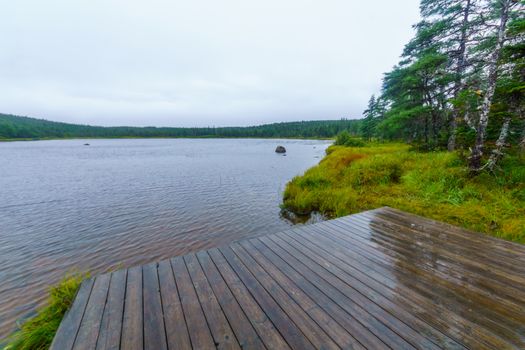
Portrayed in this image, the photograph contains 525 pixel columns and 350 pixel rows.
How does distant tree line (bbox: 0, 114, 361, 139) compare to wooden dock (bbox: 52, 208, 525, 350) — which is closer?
wooden dock (bbox: 52, 208, 525, 350)

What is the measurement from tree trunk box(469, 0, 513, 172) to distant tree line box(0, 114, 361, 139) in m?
69.5

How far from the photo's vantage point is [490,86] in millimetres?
6336

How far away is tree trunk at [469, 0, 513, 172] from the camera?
235 inches

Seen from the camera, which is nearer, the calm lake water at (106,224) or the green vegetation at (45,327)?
the green vegetation at (45,327)

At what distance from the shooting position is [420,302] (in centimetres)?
217

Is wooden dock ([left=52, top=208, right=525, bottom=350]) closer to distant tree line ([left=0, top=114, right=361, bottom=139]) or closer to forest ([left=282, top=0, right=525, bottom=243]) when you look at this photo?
forest ([left=282, top=0, right=525, bottom=243])

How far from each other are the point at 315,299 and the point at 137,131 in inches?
4934

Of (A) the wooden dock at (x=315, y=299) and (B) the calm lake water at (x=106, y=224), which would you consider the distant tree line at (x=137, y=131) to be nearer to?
(B) the calm lake water at (x=106, y=224)

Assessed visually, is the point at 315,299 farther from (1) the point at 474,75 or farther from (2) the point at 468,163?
(1) the point at 474,75

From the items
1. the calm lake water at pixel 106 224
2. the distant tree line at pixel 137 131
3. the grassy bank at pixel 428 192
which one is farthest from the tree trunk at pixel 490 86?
the distant tree line at pixel 137 131

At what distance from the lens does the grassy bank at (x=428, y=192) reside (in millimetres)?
5262

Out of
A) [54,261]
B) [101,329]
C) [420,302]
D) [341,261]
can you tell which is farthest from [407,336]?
[54,261]

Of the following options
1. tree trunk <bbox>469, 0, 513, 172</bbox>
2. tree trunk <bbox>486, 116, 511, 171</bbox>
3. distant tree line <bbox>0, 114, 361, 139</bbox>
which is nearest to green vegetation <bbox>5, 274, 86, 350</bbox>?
tree trunk <bbox>469, 0, 513, 172</bbox>

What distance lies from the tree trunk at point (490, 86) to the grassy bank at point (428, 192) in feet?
1.72
